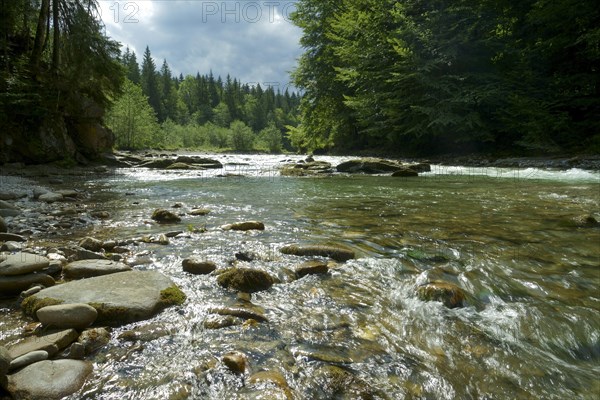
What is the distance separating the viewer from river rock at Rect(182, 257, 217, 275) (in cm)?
351

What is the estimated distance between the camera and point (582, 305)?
2.84 metres

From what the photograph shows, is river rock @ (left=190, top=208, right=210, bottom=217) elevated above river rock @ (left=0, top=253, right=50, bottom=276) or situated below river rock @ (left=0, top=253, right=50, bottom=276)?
below

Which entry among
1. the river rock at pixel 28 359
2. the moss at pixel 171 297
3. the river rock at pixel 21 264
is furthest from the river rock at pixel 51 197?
the river rock at pixel 28 359

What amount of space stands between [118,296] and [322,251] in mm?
2161

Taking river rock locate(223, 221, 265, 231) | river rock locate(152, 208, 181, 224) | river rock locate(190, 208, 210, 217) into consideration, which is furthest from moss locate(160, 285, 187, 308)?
river rock locate(190, 208, 210, 217)

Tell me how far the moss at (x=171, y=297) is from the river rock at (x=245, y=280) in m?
0.41

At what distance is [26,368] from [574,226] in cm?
644

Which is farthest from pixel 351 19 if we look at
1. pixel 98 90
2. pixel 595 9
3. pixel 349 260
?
pixel 349 260

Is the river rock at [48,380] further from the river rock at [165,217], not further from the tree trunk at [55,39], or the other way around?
the tree trunk at [55,39]

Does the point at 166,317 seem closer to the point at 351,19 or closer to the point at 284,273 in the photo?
the point at 284,273

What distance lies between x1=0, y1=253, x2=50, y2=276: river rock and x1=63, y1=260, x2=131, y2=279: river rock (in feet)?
0.65

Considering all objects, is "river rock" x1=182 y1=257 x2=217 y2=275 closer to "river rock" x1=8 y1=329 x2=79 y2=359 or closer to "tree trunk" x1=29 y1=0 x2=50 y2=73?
"river rock" x1=8 y1=329 x2=79 y2=359

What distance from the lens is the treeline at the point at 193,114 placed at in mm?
42188

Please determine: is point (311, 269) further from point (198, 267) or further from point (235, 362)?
point (235, 362)
